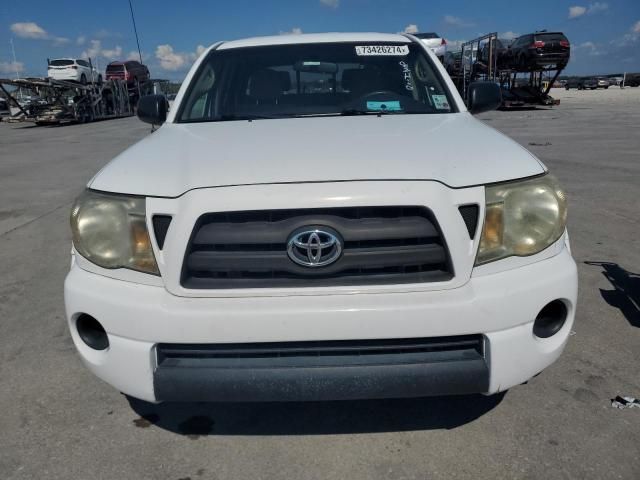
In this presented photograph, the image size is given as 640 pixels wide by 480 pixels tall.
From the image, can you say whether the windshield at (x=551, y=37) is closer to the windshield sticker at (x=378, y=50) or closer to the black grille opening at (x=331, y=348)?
the windshield sticker at (x=378, y=50)

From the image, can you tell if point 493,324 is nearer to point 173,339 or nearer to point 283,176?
point 283,176

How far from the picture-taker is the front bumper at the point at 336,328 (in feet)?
6.13

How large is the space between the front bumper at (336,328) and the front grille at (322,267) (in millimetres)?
75

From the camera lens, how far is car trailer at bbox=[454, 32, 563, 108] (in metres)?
24.7

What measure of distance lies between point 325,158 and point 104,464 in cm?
152

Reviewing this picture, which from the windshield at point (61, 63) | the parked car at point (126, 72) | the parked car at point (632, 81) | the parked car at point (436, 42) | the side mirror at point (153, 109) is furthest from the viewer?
the parked car at point (632, 81)

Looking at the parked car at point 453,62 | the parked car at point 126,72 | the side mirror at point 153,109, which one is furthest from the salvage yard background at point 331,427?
the parked car at point 126,72

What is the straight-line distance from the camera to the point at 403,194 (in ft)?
6.15

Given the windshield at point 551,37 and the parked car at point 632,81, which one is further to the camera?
the parked car at point 632,81

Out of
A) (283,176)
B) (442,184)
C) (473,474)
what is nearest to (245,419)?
(473,474)

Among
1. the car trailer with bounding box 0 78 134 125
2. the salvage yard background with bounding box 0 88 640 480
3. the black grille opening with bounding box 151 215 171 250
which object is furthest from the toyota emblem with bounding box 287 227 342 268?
the car trailer with bounding box 0 78 134 125

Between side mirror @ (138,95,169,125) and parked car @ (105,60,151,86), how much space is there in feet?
105

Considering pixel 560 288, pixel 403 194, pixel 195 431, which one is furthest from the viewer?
pixel 195 431

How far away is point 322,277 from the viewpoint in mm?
1933
